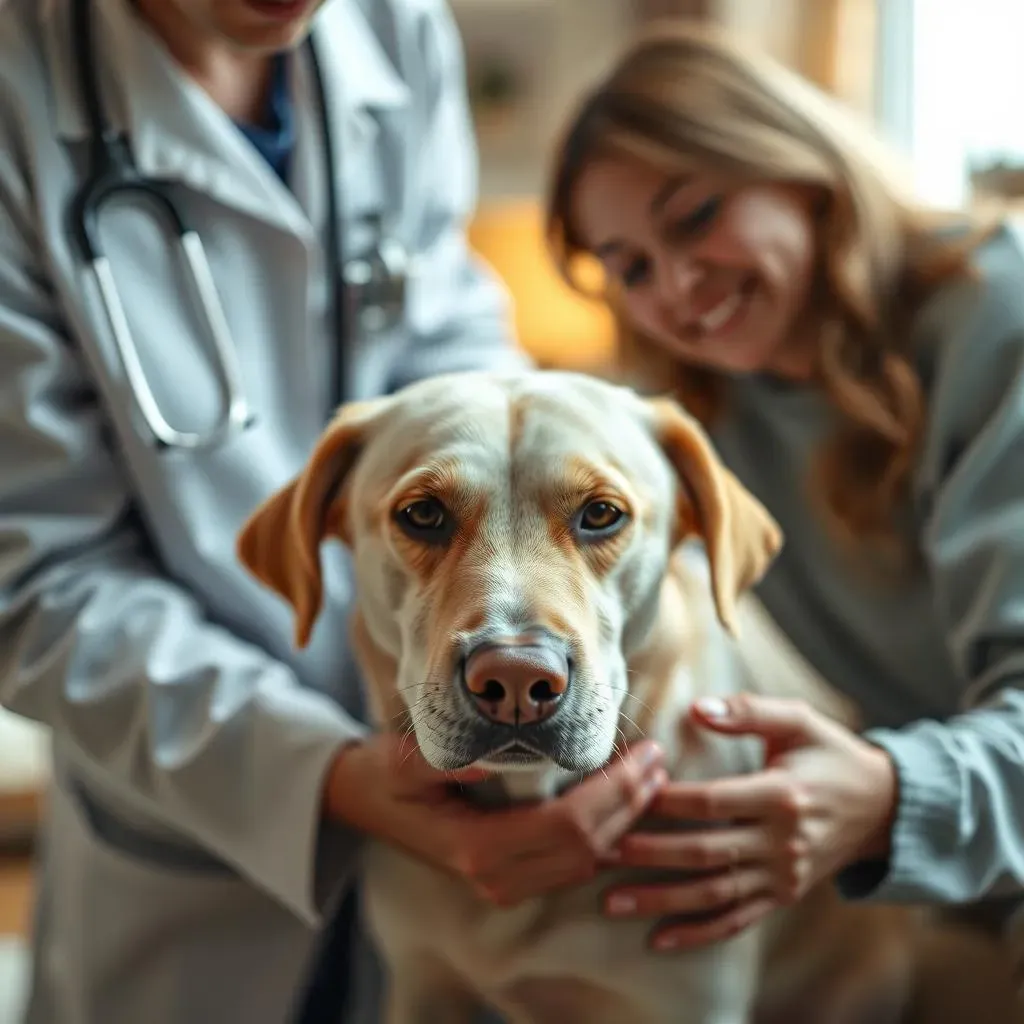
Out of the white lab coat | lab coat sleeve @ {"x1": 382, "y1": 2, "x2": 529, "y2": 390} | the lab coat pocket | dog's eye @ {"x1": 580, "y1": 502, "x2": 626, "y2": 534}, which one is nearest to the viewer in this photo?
dog's eye @ {"x1": 580, "y1": 502, "x2": 626, "y2": 534}

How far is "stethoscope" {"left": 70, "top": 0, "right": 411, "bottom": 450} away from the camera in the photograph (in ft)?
3.56

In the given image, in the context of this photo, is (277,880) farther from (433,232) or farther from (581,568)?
(433,232)

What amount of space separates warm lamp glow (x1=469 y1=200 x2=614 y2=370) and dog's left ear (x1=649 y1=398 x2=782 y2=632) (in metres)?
2.08

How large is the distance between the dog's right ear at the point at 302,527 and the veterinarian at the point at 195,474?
0.09 meters

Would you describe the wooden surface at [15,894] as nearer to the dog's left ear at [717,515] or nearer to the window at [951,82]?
the dog's left ear at [717,515]

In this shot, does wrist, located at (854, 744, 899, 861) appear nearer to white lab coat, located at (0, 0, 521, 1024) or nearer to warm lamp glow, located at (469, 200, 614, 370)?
white lab coat, located at (0, 0, 521, 1024)

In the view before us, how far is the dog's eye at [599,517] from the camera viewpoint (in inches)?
38.0

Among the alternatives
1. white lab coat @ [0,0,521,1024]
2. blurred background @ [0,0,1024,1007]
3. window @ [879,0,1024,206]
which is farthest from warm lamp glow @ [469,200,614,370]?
white lab coat @ [0,0,521,1024]

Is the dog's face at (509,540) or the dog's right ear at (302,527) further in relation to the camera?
the dog's right ear at (302,527)

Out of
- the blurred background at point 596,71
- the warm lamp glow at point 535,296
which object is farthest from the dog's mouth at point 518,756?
the warm lamp glow at point 535,296

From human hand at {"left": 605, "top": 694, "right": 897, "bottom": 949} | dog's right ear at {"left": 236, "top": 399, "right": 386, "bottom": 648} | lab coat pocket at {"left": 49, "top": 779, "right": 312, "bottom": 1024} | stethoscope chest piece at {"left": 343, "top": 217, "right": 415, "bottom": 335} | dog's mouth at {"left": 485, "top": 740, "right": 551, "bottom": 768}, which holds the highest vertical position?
stethoscope chest piece at {"left": 343, "top": 217, "right": 415, "bottom": 335}

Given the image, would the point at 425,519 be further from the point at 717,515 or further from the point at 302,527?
the point at 717,515

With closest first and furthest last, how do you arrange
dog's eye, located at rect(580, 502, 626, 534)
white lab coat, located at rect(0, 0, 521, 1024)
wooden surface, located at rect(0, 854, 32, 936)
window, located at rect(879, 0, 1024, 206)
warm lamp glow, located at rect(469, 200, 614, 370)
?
1. dog's eye, located at rect(580, 502, 626, 534)
2. white lab coat, located at rect(0, 0, 521, 1024)
3. wooden surface, located at rect(0, 854, 32, 936)
4. window, located at rect(879, 0, 1024, 206)
5. warm lamp glow, located at rect(469, 200, 614, 370)

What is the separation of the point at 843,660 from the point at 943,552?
241 mm
